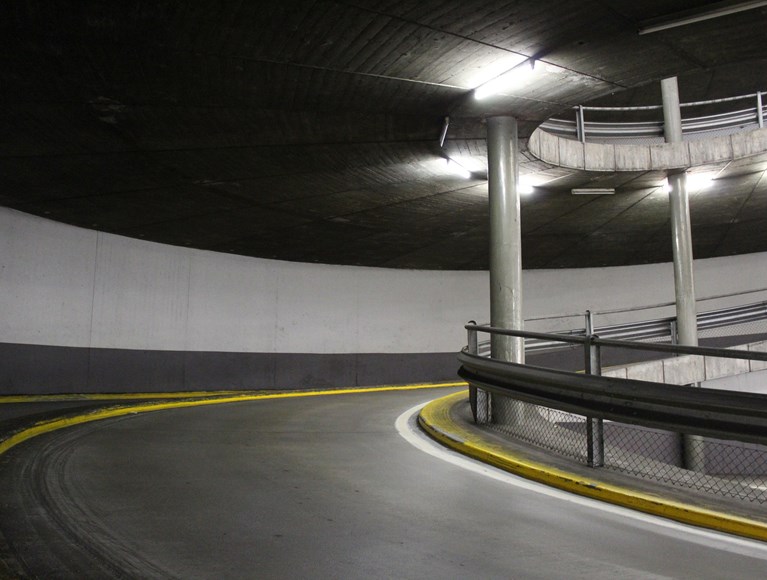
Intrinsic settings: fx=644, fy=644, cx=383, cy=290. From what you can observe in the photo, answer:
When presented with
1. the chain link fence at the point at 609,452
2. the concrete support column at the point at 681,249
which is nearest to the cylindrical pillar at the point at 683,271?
the concrete support column at the point at 681,249

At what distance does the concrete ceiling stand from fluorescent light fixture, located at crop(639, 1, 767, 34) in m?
0.10

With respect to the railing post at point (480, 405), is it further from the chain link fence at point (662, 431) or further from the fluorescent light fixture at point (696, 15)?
the fluorescent light fixture at point (696, 15)

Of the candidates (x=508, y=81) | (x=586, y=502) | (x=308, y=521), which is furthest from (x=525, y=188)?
(x=308, y=521)

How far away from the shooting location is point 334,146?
30.9 ft

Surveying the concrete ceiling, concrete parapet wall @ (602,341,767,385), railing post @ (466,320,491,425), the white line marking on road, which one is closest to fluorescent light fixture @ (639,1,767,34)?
the concrete ceiling

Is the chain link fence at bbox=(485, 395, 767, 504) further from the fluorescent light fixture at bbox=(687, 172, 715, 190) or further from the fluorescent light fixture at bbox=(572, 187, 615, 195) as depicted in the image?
the fluorescent light fixture at bbox=(687, 172, 715, 190)

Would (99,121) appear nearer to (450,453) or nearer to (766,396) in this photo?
(450,453)

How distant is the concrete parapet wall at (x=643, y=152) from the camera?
11.1m

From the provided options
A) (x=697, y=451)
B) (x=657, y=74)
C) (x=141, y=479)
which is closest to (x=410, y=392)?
(x=697, y=451)

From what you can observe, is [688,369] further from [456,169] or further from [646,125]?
[456,169]

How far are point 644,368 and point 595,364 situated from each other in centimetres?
831

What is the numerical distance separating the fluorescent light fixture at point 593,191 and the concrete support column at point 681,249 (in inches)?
52.5

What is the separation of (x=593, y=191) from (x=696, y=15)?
681 centimetres

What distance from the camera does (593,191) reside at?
13.0 metres
